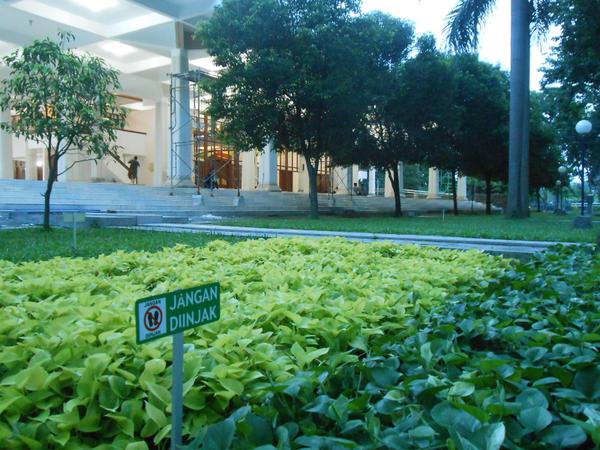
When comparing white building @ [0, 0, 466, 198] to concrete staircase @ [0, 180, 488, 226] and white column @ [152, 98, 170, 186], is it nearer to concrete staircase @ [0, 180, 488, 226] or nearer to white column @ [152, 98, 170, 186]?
white column @ [152, 98, 170, 186]

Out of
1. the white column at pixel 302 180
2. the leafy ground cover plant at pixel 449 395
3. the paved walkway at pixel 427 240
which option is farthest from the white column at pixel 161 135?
the leafy ground cover plant at pixel 449 395

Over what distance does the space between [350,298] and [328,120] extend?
53.7ft

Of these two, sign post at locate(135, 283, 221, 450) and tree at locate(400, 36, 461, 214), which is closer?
sign post at locate(135, 283, 221, 450)

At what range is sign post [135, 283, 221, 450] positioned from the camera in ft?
5.17

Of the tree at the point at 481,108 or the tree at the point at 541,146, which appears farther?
the tree at the point at 541,146

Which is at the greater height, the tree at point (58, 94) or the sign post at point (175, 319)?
the tree at point (58, 94)

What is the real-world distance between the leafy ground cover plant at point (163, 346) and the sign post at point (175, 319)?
0.10m

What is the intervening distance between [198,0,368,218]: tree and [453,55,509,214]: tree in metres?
10.1

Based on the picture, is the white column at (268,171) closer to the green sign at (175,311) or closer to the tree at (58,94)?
the tree at (58,94)

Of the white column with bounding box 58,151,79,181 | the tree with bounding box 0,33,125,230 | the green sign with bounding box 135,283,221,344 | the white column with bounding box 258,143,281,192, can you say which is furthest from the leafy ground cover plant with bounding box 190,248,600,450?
the white column with bounding box 58,151,79,181

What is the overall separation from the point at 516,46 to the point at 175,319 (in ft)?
59.9

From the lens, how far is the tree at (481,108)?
2689 cm

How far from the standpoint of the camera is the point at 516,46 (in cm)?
1719

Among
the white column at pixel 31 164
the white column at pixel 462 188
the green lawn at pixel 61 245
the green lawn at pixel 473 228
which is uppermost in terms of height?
the white column at pixel 31 164
